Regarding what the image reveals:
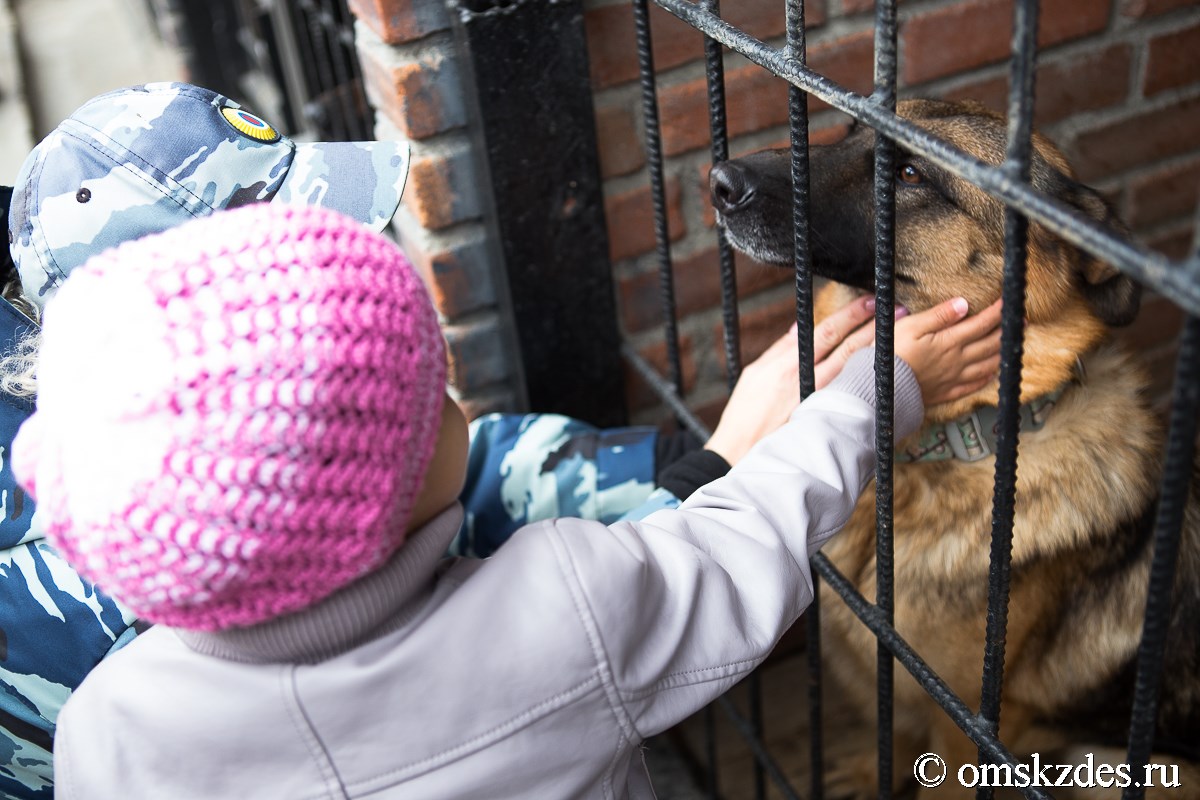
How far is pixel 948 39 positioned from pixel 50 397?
5.33ft

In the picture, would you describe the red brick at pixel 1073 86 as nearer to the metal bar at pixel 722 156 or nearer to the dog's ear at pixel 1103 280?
the dog's ear at pixel 1103 280

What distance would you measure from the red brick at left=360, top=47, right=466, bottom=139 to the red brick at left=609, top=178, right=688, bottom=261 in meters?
0.29

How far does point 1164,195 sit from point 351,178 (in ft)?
5.74

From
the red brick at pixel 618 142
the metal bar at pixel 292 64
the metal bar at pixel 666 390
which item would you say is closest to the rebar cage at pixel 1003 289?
the metal bar at pixel 666 390

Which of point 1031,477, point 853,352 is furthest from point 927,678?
point 1031,477

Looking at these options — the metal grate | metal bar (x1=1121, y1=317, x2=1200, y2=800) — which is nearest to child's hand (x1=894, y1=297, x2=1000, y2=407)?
metal bar (x1=1121, y1=317, x2=1200, y2=800)

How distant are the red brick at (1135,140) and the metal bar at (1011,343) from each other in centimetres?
137

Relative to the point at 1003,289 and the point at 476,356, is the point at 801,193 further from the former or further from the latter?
the point at 476,356

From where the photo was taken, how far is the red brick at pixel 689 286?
1.88 meters

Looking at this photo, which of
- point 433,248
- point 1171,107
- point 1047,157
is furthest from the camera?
point 1171,107

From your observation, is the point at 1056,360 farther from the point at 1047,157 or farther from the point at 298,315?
the point at 298,315

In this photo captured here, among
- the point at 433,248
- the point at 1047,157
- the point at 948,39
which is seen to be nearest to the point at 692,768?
the point at 433,248

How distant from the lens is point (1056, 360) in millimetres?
1539

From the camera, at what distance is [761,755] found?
1782mm
